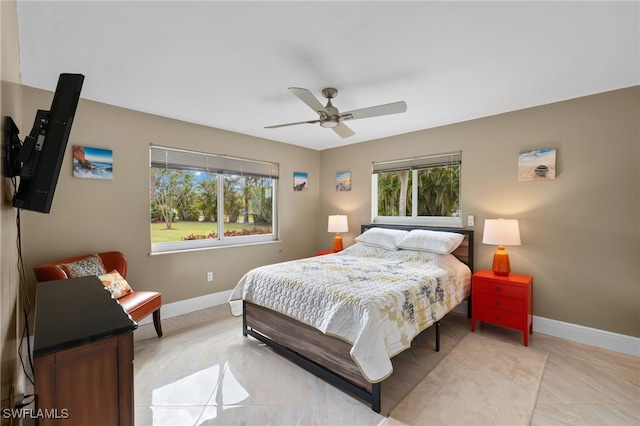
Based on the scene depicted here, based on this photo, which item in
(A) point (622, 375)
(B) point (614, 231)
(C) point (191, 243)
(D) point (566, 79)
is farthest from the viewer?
(C) point (191, 243)

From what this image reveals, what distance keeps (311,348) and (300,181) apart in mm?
3204

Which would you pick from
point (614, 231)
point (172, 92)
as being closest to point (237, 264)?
point (172, 92)

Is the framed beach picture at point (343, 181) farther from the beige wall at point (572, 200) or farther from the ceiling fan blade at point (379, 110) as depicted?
the ceiling fan blade at point (379, 110)

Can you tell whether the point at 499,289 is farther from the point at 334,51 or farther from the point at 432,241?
the point at 334,51

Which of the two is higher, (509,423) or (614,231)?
(614,231)

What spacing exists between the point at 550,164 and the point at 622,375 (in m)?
1.94

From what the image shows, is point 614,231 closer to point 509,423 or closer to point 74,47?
point 509,423

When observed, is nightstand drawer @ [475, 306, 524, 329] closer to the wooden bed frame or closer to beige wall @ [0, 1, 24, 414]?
the wooden bed frame

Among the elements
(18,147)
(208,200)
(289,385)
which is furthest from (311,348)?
(208,200)

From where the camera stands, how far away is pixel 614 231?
8.66ft

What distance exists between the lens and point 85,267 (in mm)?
2553

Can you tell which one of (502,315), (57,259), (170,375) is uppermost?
(57,259)

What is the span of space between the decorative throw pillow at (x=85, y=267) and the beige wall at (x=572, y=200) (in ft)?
13.5

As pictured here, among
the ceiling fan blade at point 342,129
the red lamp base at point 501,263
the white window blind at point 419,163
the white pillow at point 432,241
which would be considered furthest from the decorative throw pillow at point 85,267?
the red lamp base at point 501,263
